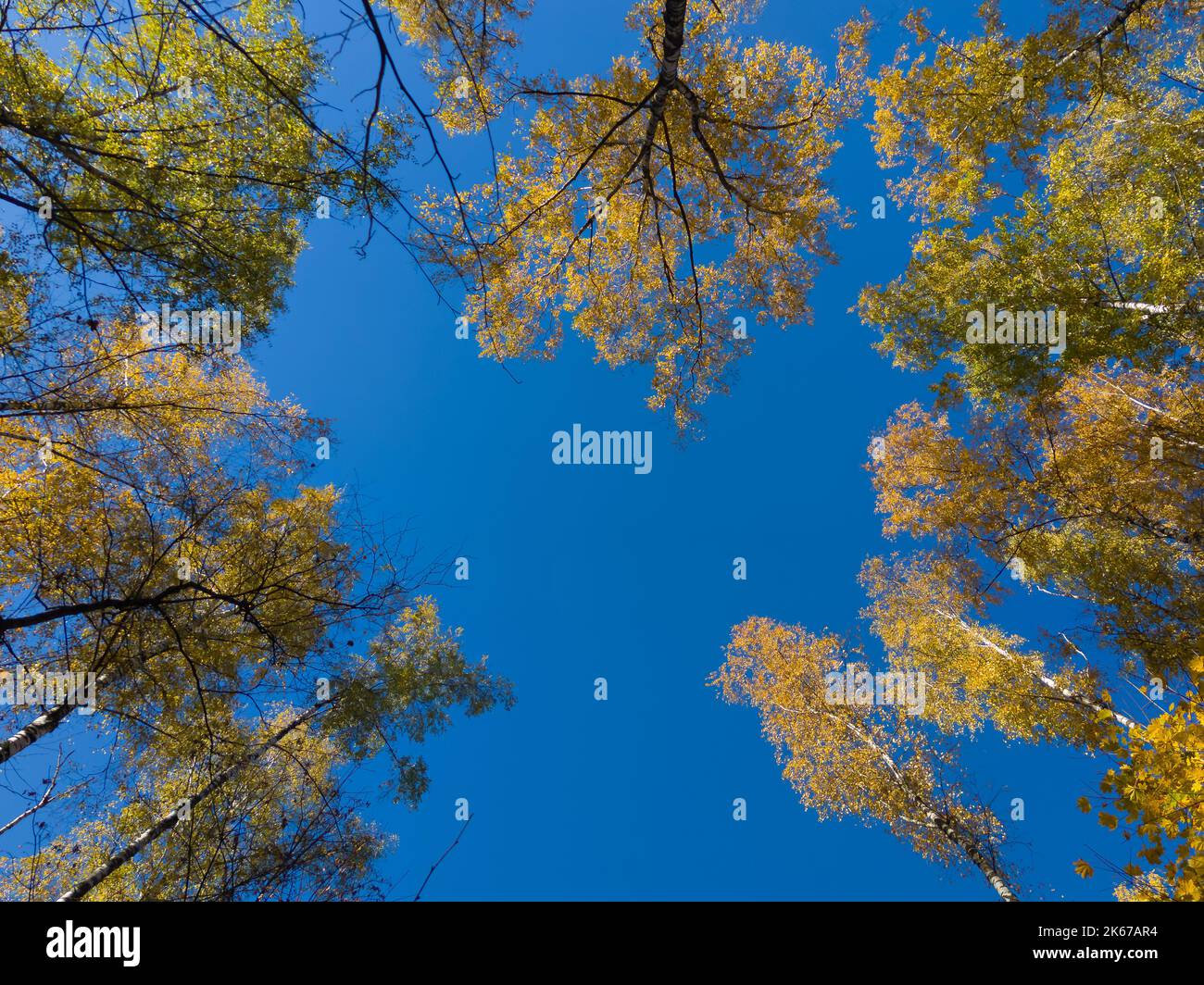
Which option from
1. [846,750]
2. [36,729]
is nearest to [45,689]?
[36,729]

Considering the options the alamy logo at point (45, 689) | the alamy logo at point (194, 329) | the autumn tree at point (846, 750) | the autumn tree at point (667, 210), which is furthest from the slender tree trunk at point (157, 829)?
the autumn tree at point (846, 750)

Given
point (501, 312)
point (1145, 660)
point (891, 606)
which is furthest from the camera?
point (891, 606)

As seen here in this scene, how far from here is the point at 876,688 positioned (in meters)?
10.5

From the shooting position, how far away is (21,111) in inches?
148

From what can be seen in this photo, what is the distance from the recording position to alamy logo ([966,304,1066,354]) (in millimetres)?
7301

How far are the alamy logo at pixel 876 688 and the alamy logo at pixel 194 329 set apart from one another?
12939mm

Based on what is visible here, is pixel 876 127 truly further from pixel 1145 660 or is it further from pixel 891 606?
pixel 891 606

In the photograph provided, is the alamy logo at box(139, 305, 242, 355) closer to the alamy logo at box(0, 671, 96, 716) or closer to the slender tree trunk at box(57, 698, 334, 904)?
the alamy logo at box(0, 671, 96, 716)
